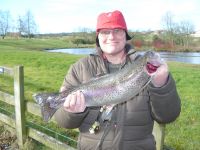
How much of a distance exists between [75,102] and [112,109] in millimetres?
414

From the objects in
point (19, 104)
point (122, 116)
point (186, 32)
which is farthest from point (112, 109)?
A: point (186, 32)

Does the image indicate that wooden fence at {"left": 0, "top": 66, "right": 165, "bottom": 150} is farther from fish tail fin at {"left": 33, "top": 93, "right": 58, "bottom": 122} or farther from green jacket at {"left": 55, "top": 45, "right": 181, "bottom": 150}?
fish tail fin at {"left": 33, "top": 93, "right": 58, "bottom": 122}

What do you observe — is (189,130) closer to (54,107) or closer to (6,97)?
(6,97)

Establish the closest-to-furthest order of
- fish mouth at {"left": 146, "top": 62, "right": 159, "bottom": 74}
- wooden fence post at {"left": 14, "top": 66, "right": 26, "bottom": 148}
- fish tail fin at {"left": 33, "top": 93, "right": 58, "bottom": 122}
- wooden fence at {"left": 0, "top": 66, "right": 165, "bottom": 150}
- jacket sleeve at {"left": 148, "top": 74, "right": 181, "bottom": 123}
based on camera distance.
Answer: fish mouth at {"left": 146, "top": 62, "right": 159, "bottom": 74} → jacket sleeve at {"left": 148, "top": 74, "right": 181, "bottom": 123} → fish tail fin at {"left": 33, "top": 93, "right": 58, "bottom": 122} → wooden fence at {"left": 0, "top": 66, "right": 165, "bottom": 150} → wooden fence post at {"left": 14, "top": 66, "right": 26, "bottom": 148}

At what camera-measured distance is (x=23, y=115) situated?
274 inches

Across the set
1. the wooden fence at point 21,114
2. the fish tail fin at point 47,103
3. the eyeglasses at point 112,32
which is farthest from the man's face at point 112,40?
the wooden fence at point 21,114

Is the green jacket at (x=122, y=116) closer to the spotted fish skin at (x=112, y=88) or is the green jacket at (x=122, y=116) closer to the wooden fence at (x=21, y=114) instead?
the spotted fish skin at (x=112, y=88)

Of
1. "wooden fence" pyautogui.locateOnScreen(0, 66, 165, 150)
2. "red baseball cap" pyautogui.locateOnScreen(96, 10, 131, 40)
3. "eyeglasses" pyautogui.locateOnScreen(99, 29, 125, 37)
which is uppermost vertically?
"red baseball cap" pyautogui.locateOnScreen(96, 10, 131, 40)

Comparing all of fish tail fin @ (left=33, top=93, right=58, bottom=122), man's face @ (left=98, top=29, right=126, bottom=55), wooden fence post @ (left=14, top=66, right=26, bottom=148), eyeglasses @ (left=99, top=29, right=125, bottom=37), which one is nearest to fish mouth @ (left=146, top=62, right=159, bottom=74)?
man's face @ (left=98, top=29, right=126, bottom=55)

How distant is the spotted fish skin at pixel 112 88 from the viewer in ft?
11.1

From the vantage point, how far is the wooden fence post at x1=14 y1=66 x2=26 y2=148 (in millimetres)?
6781

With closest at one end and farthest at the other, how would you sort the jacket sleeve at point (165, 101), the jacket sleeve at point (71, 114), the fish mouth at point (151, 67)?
1. the fish mouth at point (151, 67)
2. the jacket sleeve at point (165, 101)
3. the jacket sleeve at point (71, 114)

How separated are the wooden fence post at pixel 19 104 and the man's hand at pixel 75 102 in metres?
3.27

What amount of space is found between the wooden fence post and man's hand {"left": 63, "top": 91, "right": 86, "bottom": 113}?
3275mm
